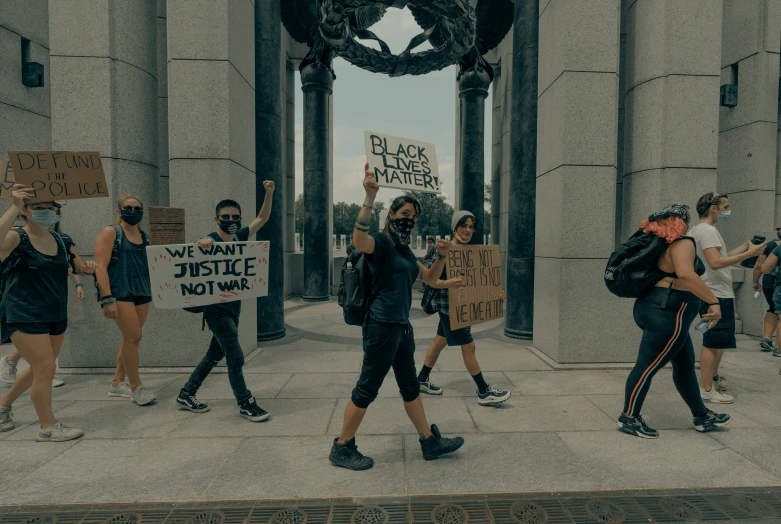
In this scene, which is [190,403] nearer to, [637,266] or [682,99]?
[637,266]

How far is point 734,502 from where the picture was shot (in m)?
2.91

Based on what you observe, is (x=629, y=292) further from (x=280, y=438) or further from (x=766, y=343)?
(x=766, y=343)

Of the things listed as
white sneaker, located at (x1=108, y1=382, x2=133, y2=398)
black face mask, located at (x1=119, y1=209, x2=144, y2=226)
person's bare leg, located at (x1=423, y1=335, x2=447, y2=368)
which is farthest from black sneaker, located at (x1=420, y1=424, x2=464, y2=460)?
black face mask, located at (x1=119, y1=209, x2=144, y2=226)

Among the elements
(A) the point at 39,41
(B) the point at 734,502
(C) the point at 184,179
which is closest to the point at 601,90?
(B) the point at 734,502

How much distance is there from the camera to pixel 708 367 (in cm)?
463

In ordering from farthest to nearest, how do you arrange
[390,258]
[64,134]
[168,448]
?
[64,134], [168,448], [390,258]

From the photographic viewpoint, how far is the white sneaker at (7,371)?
485cm

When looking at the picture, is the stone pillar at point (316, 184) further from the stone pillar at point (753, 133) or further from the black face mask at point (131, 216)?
the stone pillar at point (753, 133)

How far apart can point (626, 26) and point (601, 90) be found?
145 centimetres

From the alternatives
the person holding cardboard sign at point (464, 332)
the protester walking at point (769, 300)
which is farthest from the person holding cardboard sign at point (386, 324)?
the protester walking at point (769, 300)

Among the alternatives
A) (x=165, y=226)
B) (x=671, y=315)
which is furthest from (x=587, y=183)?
(x=165, y=226)

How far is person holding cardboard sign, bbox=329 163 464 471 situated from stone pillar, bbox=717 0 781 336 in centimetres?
766

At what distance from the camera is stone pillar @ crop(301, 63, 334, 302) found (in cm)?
1314

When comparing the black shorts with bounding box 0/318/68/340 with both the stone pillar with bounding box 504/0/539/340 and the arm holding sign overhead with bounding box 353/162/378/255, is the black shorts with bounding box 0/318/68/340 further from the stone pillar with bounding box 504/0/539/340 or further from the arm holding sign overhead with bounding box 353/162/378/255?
the stone pillar with bounding box 504/0/539/340
